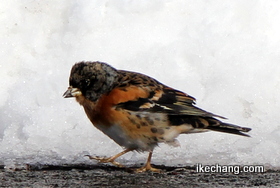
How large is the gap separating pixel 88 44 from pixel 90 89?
193 centimetres

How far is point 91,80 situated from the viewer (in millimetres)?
6668

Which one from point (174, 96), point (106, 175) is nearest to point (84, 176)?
point (106, 175)

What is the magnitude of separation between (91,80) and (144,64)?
5.08ft

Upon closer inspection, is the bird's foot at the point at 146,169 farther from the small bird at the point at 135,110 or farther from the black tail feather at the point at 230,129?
the black tail feather at the point at 230,129

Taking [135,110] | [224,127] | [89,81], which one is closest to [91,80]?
[89,81]

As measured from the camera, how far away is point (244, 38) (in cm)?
830

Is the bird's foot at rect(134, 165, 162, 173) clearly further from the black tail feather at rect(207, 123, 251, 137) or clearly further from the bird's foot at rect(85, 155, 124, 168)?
the black tail feather at rect(207, 123, 251, 137)

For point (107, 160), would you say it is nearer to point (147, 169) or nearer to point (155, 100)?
point (147, 169)

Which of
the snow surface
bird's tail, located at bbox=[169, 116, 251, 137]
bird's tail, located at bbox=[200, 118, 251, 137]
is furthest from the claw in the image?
bird's tail, located at bbox=[200, 118, 251, 137]

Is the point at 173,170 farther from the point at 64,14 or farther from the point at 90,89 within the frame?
the point at 64,14

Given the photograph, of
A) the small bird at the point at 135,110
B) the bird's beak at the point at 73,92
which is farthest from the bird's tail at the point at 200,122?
the bird's beak at the point at 73,92

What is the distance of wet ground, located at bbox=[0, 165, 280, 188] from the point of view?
5.75 m

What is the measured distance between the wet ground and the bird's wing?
0.52 m

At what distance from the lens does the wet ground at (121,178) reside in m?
5.75
